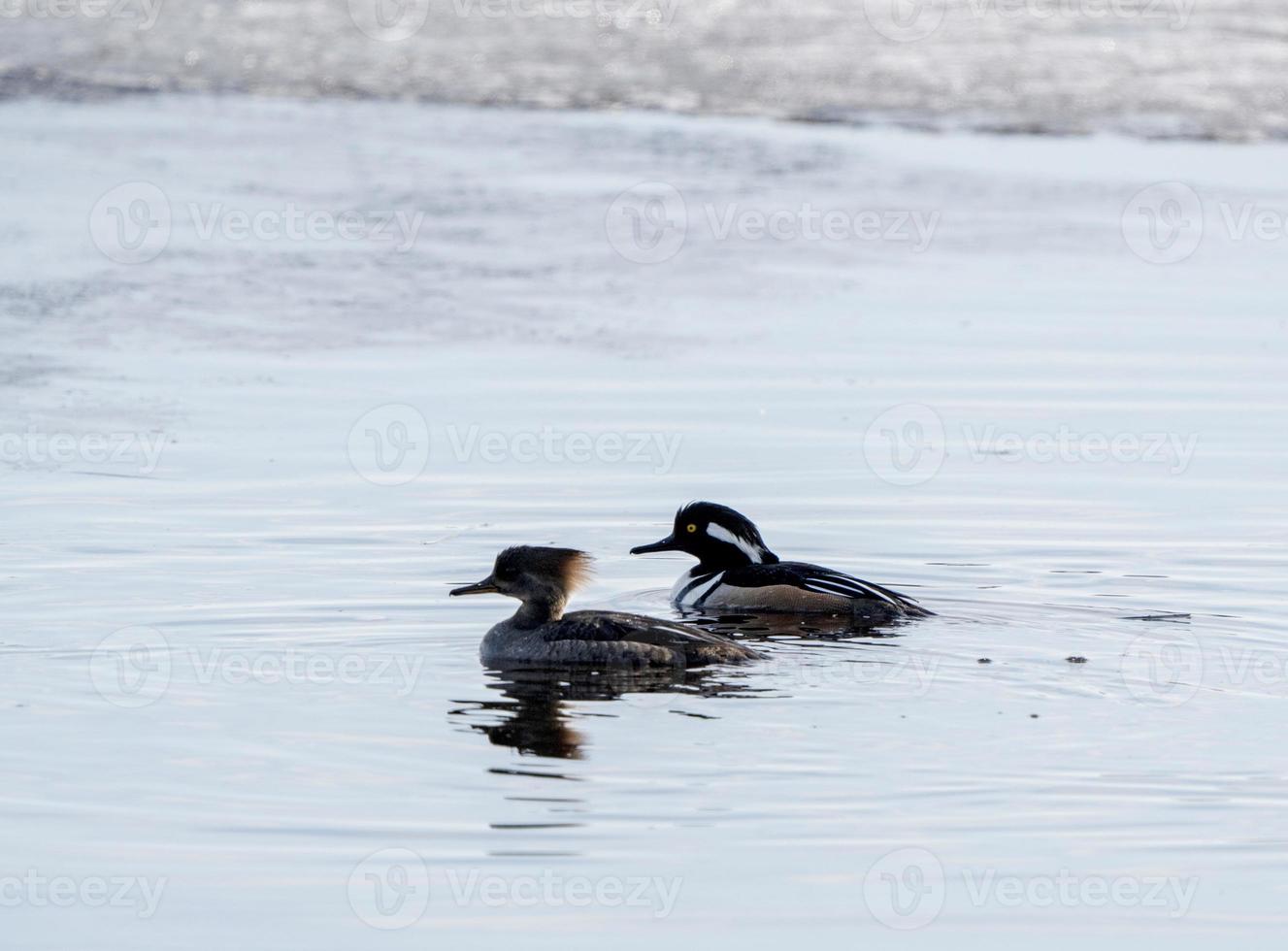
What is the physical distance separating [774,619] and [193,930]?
469 centimetres

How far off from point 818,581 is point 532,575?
144 cm

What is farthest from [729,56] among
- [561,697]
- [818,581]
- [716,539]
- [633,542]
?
[561,697]

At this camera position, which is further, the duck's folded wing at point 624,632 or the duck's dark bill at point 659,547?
the duck's dark bill at point 659,547

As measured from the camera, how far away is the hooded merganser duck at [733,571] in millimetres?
9656

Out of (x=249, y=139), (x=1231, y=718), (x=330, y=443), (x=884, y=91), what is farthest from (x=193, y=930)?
(x=884, y=91)

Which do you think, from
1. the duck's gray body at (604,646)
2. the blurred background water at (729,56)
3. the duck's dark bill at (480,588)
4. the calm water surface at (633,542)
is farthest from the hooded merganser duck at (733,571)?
the blurred background water at (729,56)

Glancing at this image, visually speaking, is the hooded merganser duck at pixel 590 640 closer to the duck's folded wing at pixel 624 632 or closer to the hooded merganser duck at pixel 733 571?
the duck's folded wing at pixel 624 632

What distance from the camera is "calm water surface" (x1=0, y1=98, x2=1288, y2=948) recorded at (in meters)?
5.89

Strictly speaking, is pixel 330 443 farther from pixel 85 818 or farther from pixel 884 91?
pixel 884 91

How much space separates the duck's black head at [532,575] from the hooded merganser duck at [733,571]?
3.97 feet

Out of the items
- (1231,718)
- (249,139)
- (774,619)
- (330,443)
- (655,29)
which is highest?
(655,29)

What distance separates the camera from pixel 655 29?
26469mm

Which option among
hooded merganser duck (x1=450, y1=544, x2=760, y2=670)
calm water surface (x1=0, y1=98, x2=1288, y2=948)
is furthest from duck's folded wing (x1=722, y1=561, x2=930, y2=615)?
hooded merganser duck (x1=450, y1=544, x2=760, y2=670)

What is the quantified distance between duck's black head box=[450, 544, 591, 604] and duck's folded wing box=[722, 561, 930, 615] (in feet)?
3.97
